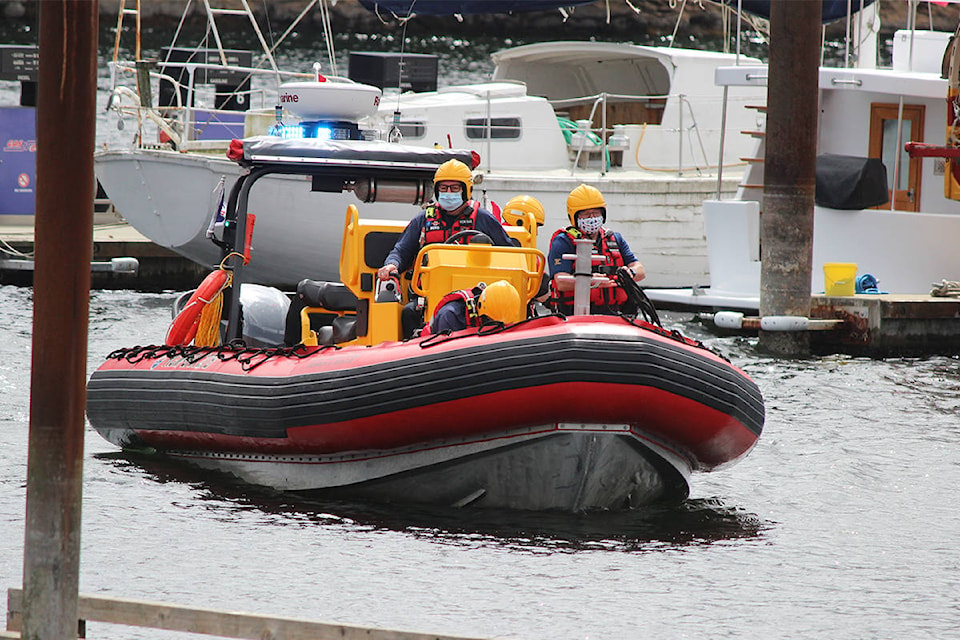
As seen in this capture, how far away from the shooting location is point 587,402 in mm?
7273

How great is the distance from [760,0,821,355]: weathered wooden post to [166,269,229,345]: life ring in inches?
237

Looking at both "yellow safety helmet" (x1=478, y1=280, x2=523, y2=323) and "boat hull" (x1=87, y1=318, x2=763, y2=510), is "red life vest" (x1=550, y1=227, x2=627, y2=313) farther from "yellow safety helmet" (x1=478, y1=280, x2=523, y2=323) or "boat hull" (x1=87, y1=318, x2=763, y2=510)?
"boat hull" (x1=87, y1=318, x2=763, y2=510)

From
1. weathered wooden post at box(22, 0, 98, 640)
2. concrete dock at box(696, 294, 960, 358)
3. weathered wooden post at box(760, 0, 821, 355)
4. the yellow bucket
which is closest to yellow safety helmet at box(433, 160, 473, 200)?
weathered wooden post at box(22, 0, 98, 640)

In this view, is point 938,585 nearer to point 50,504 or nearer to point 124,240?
point 50,504

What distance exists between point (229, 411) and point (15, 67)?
13.5 m

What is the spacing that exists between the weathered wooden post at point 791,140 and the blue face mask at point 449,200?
577 centimetres

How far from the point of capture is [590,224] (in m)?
8.69

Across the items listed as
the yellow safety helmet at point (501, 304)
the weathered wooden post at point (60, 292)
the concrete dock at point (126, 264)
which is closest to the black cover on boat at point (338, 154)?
the yellow safety helmet at point (501, 304)

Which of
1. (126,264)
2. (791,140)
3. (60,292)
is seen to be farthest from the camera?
(126,264)

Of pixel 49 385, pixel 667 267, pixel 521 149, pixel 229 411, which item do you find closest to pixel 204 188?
pixel 521 149

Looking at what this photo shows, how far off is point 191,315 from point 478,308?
2.45 meters

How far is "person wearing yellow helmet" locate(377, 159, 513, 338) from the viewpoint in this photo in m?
8.51

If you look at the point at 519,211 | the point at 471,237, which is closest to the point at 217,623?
the point at 471,237

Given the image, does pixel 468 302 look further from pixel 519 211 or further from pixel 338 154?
pixel 519 211
